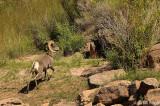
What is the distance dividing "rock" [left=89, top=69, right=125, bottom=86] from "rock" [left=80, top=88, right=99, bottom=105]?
481 mm

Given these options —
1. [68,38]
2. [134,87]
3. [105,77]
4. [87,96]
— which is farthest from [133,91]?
[68,38]

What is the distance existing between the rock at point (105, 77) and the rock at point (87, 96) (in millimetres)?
481

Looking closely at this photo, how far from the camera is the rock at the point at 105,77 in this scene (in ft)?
42.1

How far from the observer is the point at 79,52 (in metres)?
18.4

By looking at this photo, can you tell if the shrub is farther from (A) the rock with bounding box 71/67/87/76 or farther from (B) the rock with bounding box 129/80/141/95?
(B) the rock with bounding box 129/80/141/95

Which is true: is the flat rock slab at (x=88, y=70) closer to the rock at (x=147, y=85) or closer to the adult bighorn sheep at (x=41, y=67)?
the adult bighorn sheep at (x=41, y=67)

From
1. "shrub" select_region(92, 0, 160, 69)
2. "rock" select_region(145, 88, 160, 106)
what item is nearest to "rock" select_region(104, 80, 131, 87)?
"rock" select_region(145, 88, 160, 106)

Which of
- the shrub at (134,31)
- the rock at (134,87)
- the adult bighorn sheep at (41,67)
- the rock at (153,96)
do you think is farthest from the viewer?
the adult bighorn sheep at (41,67)

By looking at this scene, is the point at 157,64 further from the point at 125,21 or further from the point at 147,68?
the point at 125,21

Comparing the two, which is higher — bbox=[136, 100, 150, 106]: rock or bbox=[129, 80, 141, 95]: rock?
bbox=[129, 80, 141, 95]: rock

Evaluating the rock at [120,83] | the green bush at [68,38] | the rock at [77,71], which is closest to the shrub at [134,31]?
the rock at [77,71]

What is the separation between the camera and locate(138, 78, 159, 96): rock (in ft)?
35.5

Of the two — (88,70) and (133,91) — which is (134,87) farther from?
(88,70)

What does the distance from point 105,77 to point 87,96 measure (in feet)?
3.45
